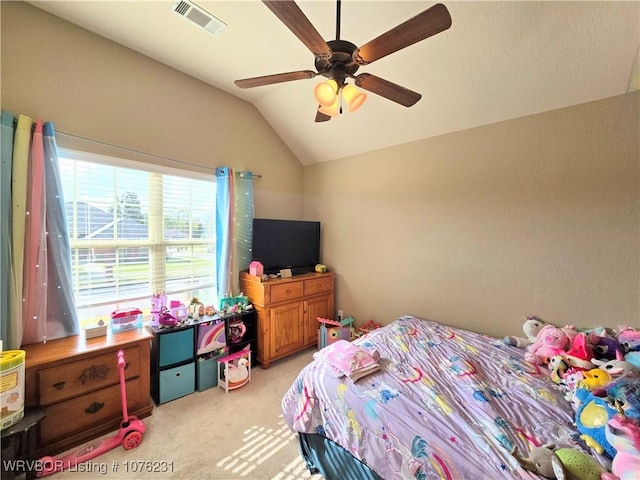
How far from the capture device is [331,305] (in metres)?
3.33

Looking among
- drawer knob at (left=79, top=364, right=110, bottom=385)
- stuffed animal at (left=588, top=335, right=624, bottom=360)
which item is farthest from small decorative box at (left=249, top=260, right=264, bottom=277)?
stuffed animal at (left=588, top=335, right=624, bottom=360)

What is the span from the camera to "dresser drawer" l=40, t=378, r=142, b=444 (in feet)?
5.32

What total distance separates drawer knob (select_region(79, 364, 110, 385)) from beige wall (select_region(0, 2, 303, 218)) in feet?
5.48

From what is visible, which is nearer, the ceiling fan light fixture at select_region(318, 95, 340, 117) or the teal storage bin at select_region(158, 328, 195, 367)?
the ceiling fan light fixture at select_region(318, 95, 340, 117)

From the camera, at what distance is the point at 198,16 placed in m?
1.82

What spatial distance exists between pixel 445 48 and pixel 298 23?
1368mm

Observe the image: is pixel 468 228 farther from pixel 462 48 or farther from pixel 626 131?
pixel 462 48

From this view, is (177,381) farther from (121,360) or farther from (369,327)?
(369,327)

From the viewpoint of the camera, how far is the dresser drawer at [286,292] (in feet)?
9.03

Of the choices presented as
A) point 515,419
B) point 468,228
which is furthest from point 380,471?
point 468,228

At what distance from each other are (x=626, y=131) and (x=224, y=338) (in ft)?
12.0

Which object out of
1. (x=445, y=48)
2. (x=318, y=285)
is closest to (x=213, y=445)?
(x=318, y=285)

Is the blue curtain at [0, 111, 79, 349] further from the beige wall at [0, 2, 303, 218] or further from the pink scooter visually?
the pink scooter

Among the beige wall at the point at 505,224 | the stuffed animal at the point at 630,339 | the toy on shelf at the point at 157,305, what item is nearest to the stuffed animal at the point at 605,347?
the stuffed animal at the point at 630,339
